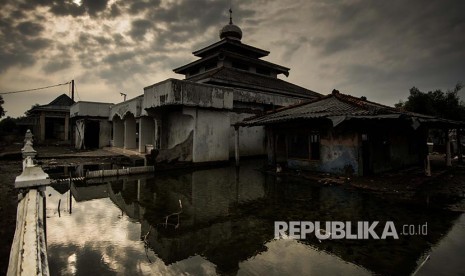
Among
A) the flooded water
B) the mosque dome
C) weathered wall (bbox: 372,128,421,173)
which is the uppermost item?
the mosque dome

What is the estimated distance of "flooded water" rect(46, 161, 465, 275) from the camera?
4098mm

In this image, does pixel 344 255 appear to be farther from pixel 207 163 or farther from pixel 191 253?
pixel 207 163

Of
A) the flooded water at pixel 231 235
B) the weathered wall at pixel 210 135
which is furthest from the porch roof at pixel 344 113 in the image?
the flooded water at pixel 231 235

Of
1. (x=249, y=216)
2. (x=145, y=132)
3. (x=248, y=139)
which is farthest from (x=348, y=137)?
(x=145, y=132)

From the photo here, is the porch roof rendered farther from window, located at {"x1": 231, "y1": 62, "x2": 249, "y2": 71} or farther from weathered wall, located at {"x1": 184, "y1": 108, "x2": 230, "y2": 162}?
window, located at {"x1": 231, "y1": 62, "x2": 249, "y2": 71}

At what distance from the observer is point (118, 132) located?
24938 mm

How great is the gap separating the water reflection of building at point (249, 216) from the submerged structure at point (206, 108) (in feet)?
16.4

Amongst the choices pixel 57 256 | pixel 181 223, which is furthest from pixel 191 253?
pixel 57 256

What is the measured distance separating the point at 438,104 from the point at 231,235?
28561 mm

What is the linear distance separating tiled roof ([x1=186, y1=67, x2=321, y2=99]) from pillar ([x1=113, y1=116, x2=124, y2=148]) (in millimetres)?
8566

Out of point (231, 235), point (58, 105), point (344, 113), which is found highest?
point (58, 105)

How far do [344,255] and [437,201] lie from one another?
198 inches

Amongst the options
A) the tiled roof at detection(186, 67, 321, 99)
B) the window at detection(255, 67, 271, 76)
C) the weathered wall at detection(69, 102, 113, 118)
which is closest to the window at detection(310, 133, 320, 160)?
the tiled roof at detection(186, 67, 321, 99)

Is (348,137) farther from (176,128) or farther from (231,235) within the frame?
(176,128)
